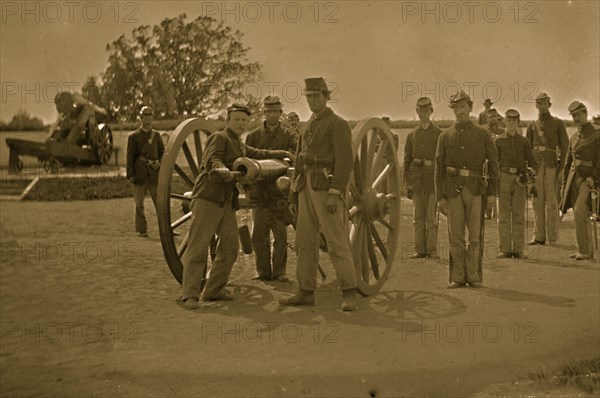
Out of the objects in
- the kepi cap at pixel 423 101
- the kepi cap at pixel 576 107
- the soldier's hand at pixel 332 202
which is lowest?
the soldier's hand at pixel 332 202

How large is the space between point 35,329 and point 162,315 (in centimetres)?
99

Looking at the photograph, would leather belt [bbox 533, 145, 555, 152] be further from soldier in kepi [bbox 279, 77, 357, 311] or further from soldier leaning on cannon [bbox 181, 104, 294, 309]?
soldier leaning on cannon [bbox 181, 104, 294, 309]

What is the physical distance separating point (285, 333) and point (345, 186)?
1.38 meters

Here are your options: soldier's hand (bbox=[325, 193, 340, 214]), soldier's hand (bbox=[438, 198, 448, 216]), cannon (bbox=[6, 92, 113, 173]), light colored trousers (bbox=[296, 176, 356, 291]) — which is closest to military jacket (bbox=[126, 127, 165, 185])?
soldier's hand (bbox=[438, 198, 448, 216])

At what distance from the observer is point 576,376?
15.5ft

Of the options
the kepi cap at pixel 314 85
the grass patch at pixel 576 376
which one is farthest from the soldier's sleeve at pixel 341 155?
the grass patch at pixel 576 376

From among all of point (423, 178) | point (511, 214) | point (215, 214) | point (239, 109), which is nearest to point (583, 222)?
point (511, 214)

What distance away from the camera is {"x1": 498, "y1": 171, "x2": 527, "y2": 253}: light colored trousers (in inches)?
382

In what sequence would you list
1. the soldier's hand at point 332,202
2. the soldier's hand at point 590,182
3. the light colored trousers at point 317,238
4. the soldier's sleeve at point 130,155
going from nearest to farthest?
the soldier's hand at point 332,202 < the light colored trousers at point 317,238 < the soldier's hand at point 590,182 < the soldier's sleeve at point 130,155

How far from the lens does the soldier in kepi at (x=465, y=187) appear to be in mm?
7695

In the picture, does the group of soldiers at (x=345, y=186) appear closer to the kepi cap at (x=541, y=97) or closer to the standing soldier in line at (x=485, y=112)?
the kepi cap at (x=541, y=97)

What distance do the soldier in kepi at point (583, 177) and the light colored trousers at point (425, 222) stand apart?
1.61m

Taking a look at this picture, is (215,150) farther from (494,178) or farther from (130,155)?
(130,155)

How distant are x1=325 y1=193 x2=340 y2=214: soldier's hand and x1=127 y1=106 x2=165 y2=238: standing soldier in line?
17.2 ft
